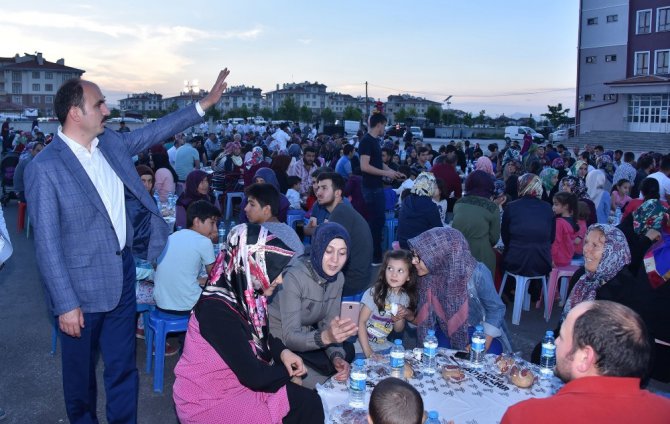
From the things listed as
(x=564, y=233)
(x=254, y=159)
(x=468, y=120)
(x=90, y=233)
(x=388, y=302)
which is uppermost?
(x=468, y=120)

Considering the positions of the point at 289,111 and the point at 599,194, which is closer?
the point at 599,194

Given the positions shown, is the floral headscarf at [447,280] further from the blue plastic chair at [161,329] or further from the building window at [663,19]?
the building window at [663,19]

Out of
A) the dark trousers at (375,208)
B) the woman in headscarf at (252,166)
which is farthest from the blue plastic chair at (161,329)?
the woman in headscarf at (252,166)

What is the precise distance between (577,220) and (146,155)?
9.84m

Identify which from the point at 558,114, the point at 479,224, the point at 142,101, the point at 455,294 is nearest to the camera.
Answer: the point at 455,294

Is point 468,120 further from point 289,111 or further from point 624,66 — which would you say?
point 624,66

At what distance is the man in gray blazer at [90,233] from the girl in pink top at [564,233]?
4427 mm

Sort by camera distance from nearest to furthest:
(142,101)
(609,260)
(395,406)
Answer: (395,406) → (609,260) → (142,101)

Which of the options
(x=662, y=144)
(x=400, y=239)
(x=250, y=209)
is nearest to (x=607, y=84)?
(x=662, y=144)

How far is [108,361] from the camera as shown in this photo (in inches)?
118

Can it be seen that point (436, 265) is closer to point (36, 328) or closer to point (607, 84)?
point (36, 328)

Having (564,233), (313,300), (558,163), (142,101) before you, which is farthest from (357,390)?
(142,101)

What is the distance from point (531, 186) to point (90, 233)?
14.8 ft

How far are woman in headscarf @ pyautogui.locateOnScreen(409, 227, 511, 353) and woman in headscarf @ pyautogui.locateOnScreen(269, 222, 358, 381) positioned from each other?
0.63 meters
